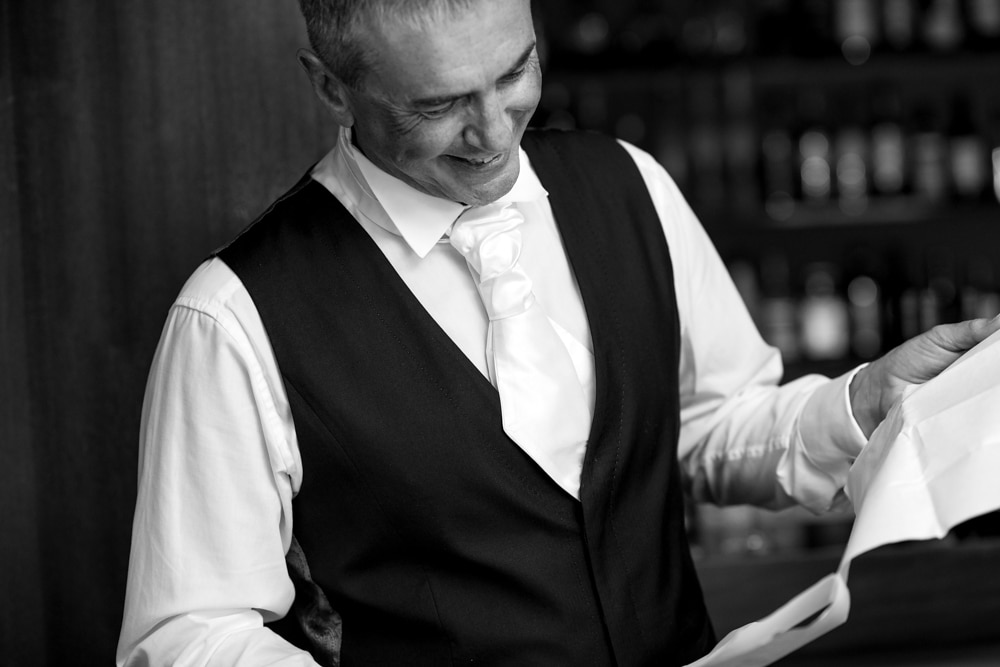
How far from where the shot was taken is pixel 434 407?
1.11m

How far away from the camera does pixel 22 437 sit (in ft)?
5.04

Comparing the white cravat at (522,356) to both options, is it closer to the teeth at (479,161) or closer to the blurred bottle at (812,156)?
the teeth at (479,161)

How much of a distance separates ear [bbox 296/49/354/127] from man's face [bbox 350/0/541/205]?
0.01m

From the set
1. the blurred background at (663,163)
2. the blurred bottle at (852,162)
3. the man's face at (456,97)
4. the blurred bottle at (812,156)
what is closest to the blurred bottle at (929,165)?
the blurred background at (663,163)

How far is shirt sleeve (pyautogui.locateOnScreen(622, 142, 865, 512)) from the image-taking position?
47.9 inches

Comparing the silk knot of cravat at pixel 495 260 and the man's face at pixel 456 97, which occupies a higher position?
the man's face at pixel 456 97

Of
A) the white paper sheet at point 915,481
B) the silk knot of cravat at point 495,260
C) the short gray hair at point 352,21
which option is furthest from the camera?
the silk knot of cravat at point 495,260

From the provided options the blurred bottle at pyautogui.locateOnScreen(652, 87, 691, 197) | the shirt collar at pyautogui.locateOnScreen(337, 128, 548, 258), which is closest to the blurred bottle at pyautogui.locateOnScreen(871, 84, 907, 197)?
the blurred bottle at pyautogui.locateOnScreen(652, 87, 691, 197)

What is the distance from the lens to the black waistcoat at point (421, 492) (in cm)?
110

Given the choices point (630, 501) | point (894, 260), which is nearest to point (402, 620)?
point (630, 501)

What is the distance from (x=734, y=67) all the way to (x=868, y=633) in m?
1.45

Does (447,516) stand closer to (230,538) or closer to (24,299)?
(230,538)

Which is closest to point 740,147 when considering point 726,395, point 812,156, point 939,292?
point 812,156

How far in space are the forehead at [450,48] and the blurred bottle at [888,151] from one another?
2209mm
